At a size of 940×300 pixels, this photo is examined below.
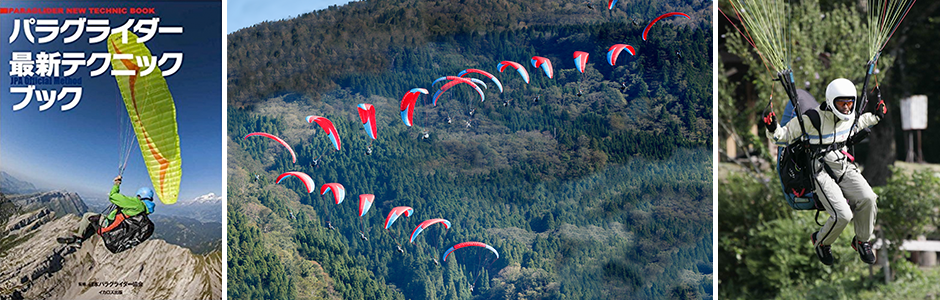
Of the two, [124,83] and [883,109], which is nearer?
[883,109]

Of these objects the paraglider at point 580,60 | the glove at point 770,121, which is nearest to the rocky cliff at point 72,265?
the paraglider at point 580,60

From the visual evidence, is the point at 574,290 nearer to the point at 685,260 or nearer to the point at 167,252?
the point at 685,260

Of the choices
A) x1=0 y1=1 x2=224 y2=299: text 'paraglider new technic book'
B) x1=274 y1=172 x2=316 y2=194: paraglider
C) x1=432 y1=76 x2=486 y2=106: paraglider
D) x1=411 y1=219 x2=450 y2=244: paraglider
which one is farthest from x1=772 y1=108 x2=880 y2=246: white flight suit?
x1=0 y1=1 x2=224 y2=299: text 'paraglider new technic book'

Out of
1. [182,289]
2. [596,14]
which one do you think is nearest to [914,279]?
[596,14]

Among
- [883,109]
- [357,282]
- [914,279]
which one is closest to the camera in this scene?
[883,109]

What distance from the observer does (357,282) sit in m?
5.00

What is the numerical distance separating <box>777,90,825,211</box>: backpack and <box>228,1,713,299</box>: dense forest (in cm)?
157

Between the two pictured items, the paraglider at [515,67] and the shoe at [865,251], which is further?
the paraglider at [515,67]

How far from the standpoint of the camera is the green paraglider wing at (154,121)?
471 centimetres

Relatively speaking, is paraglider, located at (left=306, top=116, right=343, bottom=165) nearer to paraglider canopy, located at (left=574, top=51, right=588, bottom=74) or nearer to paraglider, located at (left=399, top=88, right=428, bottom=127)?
paraglider, located at (left=399, top=88, right=428, bottom=127)

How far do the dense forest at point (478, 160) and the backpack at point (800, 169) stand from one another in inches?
61.7

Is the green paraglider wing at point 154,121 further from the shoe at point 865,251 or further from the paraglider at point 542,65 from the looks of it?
the shoe at point 865,251

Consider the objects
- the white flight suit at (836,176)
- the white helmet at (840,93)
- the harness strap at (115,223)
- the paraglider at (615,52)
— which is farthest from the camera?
the paraglider at (615,52)

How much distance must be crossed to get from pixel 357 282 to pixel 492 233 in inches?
34.7
